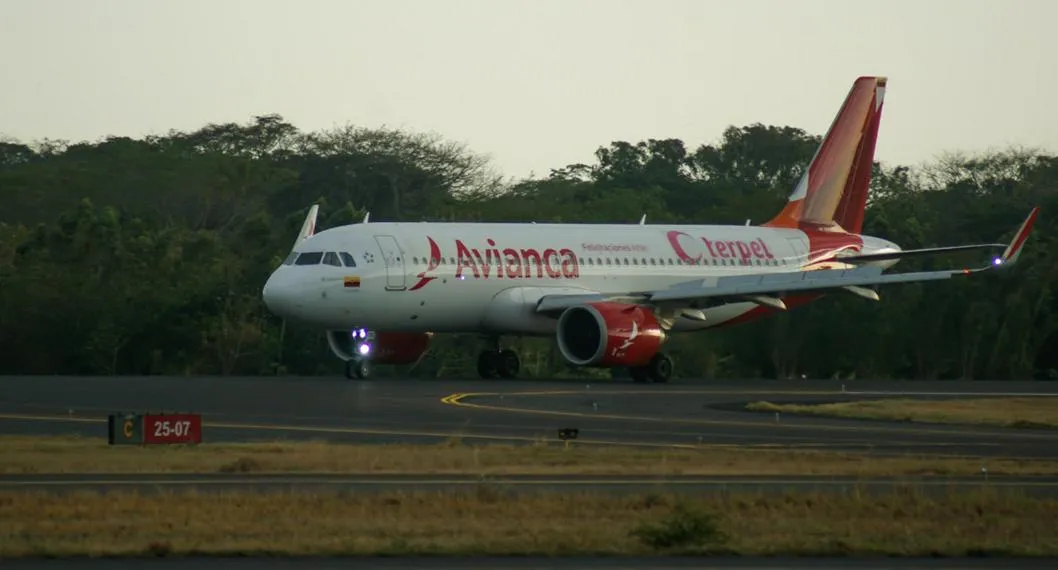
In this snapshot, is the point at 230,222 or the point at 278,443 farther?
the point at 230,222

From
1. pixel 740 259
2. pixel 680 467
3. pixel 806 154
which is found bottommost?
pixel 680 467

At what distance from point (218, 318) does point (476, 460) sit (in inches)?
1377

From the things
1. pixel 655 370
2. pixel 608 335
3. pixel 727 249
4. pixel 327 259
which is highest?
pixel 727 249

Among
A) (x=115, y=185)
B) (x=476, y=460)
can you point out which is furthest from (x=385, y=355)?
(x=115, y=185)

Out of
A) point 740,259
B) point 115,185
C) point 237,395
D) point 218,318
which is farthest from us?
point 115,185

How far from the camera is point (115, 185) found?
306ft

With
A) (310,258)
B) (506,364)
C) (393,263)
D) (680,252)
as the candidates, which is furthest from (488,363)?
(310,258)

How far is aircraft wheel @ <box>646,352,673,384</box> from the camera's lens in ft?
159

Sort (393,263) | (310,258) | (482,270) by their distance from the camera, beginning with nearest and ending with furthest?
(310,258) → (393,263) → (482,270)

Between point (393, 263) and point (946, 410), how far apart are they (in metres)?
14.1

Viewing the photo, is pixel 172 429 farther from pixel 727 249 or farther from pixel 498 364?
pixel 727 249

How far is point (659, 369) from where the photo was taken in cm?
4844

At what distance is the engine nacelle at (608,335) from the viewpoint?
46250 mm

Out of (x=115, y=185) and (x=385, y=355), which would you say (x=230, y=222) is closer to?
(x=115, y=185)
